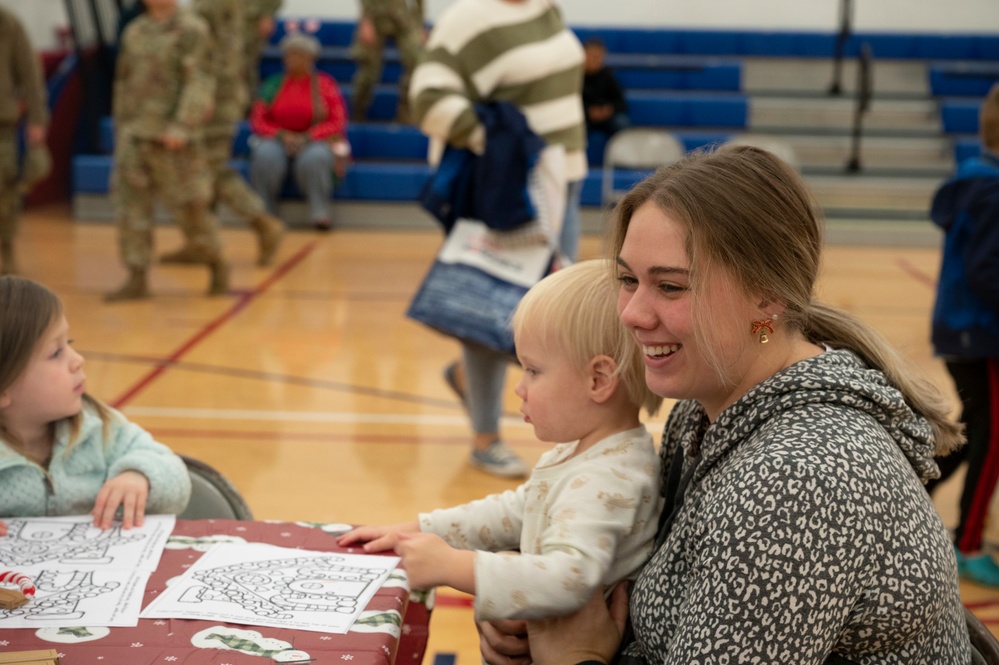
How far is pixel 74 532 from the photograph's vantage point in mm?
1657

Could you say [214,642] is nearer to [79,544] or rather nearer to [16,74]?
[79,544]

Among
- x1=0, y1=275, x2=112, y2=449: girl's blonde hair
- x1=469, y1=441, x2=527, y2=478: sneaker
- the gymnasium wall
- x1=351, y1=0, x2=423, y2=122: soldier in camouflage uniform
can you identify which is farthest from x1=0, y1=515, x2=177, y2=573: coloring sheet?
the gymnasium wall

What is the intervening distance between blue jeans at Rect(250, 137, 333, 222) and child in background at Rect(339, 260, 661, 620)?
737 centimetres

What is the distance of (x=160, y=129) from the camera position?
602cm

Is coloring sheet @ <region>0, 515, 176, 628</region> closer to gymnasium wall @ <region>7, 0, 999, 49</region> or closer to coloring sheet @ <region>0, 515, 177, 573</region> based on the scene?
coloring sheet @ <region>0, 515, 177, 573</region>

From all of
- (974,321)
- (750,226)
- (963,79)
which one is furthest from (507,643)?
(963,79)

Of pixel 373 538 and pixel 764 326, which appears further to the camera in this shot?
pixel 373 538

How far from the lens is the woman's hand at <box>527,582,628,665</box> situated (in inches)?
61.2

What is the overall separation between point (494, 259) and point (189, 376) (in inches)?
79.5

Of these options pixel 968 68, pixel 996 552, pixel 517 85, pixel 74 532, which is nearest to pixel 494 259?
pixel 517 85

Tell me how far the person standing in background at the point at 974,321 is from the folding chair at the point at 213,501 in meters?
1.89

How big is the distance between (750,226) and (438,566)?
24.9 inches

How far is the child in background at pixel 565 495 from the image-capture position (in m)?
1.54

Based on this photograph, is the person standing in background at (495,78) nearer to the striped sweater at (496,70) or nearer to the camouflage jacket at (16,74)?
the striped sweater at (496,70)
